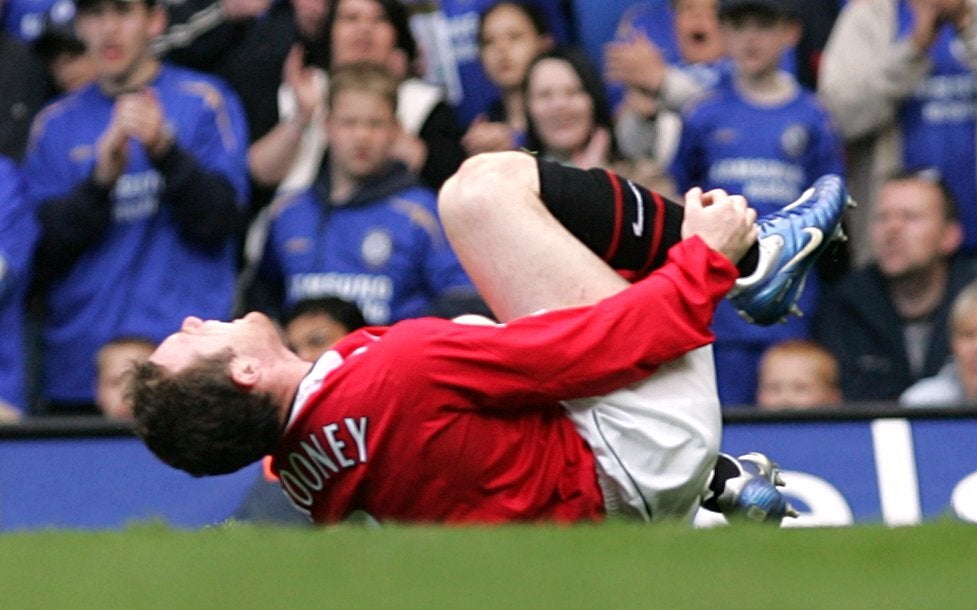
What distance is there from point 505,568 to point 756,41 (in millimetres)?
4762

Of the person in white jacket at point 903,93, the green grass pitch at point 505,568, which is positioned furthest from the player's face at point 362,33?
the green grass pitch at point 505,568

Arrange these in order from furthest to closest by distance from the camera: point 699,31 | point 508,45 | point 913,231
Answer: point 699,31, point 508,45, point 913,231

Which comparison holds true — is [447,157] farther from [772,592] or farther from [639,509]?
[772,592]

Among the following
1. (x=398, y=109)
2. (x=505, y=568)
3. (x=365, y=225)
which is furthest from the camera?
(x=398, y=109)

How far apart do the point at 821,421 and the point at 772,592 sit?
3.40 metres

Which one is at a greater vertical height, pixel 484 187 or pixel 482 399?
pixel 484 187

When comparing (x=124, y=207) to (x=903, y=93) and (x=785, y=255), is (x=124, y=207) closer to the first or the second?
(x=903, y=93)

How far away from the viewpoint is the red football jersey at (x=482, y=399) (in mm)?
5070

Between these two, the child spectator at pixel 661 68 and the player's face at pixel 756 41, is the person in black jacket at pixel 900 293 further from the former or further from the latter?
the child spectator at pixel 661 68

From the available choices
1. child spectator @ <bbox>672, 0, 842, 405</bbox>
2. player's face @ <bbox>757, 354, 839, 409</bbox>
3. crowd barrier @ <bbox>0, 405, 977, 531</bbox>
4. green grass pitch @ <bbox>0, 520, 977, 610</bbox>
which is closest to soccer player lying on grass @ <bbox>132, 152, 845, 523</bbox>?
green grass pitch @ <bbox>0, 520, 977, 610</bbox>

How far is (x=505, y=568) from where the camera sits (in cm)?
389

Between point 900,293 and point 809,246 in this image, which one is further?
point 900,293

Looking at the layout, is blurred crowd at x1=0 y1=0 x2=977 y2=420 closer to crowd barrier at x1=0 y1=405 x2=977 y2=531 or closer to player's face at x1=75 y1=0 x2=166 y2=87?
player's face at x1=75 y1=0 x2=166 y2=87

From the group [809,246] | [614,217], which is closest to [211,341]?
[614,217]
